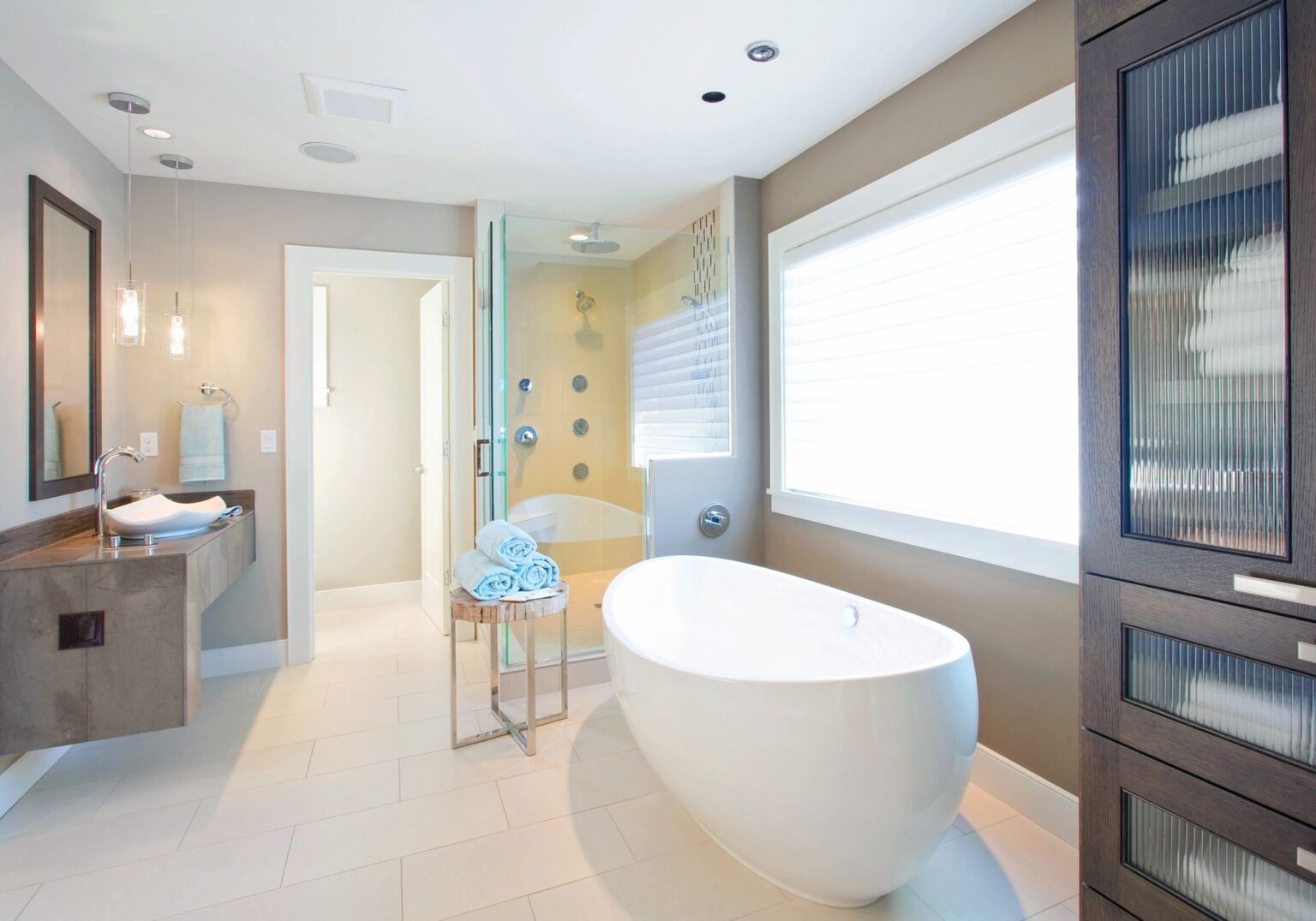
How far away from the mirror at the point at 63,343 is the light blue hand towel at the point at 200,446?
34 cm

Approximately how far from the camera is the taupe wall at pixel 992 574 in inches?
77.2

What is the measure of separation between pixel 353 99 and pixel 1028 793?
3308 millimetres

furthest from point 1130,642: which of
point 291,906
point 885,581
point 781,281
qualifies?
point 781,281

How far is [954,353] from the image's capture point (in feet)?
7.54

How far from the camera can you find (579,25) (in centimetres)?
205

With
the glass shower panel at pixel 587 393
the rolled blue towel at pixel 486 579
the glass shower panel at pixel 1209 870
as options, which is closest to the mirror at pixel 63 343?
the rolled blue towel at pixel 486 579

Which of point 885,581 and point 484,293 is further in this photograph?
point 484,293

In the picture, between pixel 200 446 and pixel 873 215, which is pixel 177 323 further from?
pixel 873 215

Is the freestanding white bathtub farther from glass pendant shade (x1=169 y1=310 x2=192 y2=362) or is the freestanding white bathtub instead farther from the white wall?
the white wall

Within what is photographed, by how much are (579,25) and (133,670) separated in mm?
2487

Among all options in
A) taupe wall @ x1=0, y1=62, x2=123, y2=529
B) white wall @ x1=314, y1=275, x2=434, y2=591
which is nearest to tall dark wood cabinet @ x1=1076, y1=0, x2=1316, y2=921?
taupe wall @ x1=0, y1=62, x2=123, y2=529

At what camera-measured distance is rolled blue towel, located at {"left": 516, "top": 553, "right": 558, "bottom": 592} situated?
2592 mm

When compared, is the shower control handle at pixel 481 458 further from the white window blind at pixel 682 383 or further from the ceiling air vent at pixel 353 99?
the ceiling air vent at pixel 353 99

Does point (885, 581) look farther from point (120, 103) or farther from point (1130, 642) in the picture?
point (120, 103)
